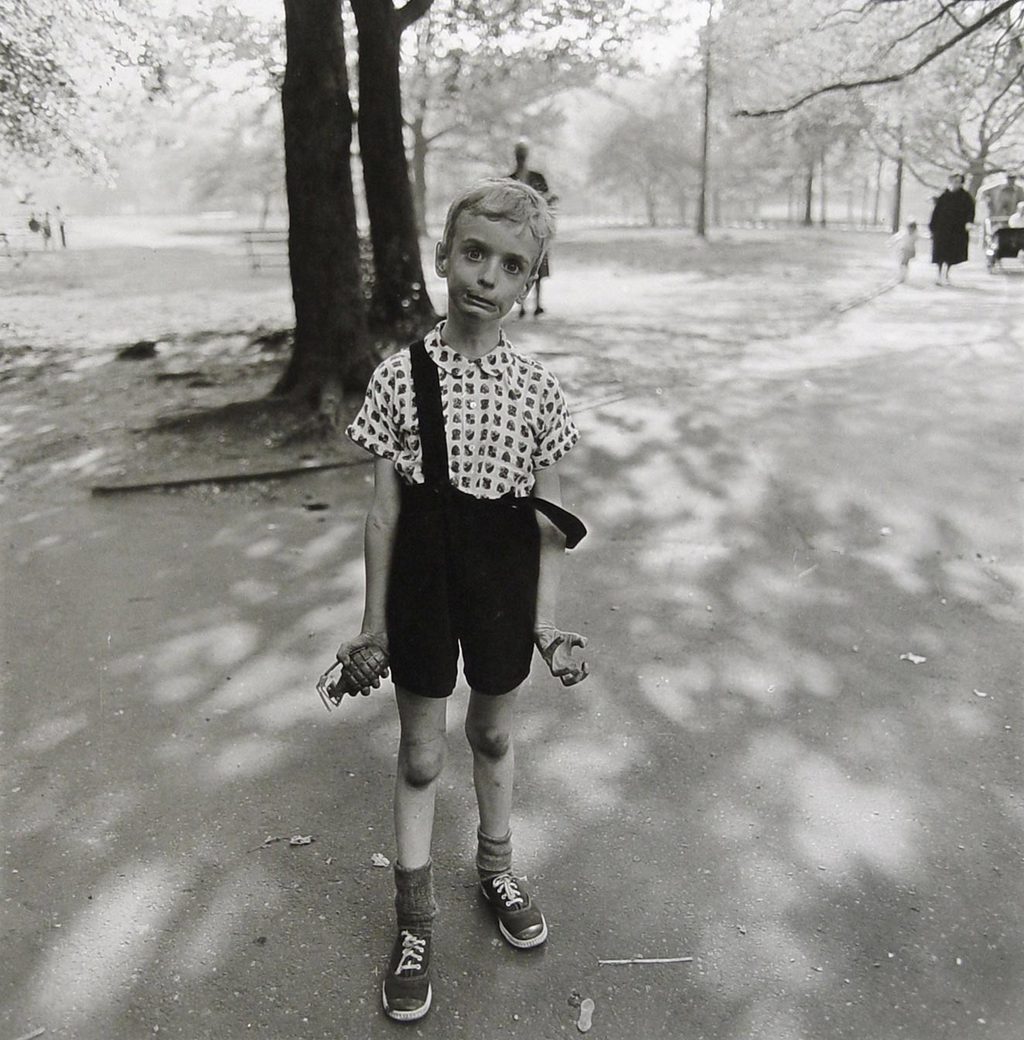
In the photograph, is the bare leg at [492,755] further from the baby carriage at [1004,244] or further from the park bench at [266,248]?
the park bench at [266,248]

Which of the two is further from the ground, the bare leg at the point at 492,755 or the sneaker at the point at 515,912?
the bare leg at the point at 492,755

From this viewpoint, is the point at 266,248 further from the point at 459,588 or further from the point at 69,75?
the point at 459,588

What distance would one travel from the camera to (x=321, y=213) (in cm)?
775

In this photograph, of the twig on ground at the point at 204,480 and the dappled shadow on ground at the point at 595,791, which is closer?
the dappled shadow on ground at the point at 595,791

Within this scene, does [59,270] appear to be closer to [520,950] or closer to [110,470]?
[110,470]

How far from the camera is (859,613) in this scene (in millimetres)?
4914

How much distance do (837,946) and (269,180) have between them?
4231 cm

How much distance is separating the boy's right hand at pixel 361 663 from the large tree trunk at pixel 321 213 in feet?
18.5

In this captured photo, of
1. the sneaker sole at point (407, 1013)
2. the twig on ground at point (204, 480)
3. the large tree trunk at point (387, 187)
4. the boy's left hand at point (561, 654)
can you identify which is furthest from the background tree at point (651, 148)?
the sneaker sole at point (407, 1013)

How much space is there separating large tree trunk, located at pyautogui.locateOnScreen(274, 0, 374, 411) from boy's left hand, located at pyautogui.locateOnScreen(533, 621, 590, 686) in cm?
567

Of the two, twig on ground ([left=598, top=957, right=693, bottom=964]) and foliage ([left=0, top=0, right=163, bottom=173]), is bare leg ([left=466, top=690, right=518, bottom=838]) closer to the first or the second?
twig on ground ([left=598, top=957, right=693, bottom=964])

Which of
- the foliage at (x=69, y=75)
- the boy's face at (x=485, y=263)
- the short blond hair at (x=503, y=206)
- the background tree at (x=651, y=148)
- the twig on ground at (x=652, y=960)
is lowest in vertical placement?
the twig on ground at (x=652, y=960)

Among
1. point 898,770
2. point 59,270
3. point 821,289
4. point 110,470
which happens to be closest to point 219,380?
point 59,270

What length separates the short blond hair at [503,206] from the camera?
2.31 meters
